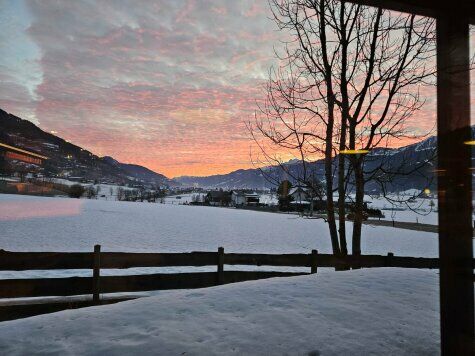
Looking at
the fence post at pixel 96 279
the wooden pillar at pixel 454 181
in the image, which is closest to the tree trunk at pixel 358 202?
the wooden pillar at pixel 454 181

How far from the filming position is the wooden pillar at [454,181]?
9.93 feet

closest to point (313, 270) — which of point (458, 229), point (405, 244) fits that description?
point (458, 229)

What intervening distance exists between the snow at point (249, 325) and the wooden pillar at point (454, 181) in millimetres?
729

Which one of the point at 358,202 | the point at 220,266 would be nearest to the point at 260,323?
the point at 220,266

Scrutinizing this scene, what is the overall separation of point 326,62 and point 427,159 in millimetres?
3460

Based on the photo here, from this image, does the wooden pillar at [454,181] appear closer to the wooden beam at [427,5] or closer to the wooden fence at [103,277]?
the wooden beam at [427,5]

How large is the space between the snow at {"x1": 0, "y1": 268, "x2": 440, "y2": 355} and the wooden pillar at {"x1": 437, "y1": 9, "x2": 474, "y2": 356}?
729 mm

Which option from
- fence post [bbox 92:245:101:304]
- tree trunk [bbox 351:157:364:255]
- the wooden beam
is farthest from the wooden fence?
the wooden beam

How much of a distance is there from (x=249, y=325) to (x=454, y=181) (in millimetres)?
2599

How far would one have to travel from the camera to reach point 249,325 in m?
4.05

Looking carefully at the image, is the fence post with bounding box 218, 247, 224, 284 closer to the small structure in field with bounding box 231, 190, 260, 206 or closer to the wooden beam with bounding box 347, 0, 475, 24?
the wooden beam with bounding box 347, 0, 475, 24

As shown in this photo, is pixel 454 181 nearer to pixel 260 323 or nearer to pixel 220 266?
pixel 260 323

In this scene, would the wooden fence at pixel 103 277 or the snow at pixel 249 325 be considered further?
the wooden fence at pixel 103 277

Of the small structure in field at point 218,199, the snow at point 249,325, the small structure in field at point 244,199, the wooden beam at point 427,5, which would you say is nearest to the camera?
the wooden beam at point 427,5
